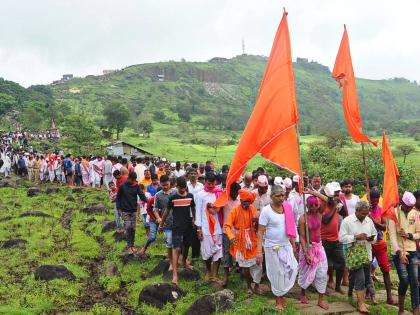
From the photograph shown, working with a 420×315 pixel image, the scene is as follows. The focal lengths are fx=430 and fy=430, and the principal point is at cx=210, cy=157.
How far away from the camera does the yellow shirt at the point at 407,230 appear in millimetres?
6590

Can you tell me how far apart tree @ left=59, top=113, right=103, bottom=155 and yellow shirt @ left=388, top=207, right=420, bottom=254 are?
4124 cm

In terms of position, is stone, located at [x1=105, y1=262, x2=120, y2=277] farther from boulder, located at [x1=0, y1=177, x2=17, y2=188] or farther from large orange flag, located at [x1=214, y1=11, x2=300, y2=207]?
boulder, located at [x1=0, y1=177, x2=17, y2=188]

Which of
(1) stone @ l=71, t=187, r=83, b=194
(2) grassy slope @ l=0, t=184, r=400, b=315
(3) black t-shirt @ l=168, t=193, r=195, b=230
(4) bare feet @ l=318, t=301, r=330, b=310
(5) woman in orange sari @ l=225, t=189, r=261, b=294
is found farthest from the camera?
(1) stone @ l=71, t=187, r=83, b=194

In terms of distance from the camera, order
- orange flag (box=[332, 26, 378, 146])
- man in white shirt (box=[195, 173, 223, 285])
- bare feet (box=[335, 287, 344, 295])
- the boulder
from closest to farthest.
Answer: bare feet (box=[335, 287, 344, 295]), man in white shirt (box=[195, 173, 223, 285]), orange flag (box=[332, 26, 378, 146]), the boulder

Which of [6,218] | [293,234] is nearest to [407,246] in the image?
[293,234]

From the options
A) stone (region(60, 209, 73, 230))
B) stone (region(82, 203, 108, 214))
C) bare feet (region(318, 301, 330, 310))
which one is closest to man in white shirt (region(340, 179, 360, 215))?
bare feet (region(318, 301, 330, 310))

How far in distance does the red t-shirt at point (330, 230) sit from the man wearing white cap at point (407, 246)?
111cm

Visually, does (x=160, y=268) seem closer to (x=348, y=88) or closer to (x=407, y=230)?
(x=407, y=230)

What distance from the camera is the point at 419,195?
21.7ft

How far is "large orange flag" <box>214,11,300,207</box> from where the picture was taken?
6.85m

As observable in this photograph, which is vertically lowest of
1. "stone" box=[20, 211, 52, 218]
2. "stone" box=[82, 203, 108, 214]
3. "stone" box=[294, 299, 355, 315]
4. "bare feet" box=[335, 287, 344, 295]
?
Answer: "bare feet" box=[335, 287, 344, 295]

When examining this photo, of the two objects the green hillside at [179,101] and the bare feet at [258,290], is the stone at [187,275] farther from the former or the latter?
the green hillside at [179,101]

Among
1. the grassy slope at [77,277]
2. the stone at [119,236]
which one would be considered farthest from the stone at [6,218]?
the stone at [119,236]

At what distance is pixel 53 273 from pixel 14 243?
3589 mm
